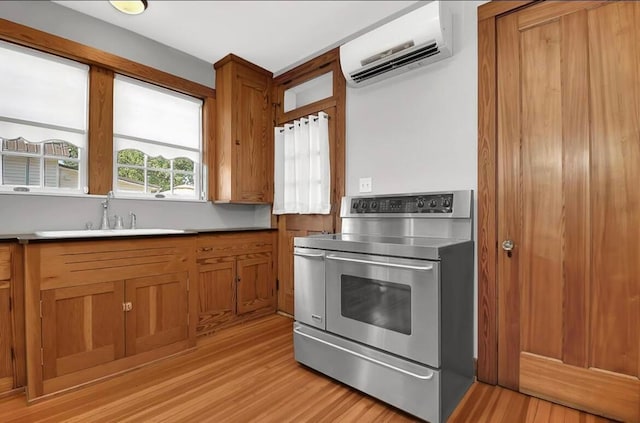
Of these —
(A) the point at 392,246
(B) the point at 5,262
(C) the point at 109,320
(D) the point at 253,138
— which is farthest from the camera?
(D) the point at 253,138

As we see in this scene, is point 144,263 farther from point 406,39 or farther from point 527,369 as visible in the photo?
point 527,369

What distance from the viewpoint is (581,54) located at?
64.8 inches

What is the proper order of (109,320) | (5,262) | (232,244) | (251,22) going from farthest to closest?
1. (232,244)
2. (251,22)
3. (109,320)
4. (5,262)

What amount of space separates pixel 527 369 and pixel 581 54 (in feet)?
5.91

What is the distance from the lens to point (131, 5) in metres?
2.08

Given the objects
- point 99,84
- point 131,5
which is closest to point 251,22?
point 131,5

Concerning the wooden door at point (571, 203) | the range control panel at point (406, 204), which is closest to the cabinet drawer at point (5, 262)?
the range control panel at point (406, 204)

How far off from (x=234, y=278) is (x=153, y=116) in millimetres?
1737

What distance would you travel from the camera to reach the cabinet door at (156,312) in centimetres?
209

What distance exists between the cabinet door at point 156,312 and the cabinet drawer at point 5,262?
2.02 ft

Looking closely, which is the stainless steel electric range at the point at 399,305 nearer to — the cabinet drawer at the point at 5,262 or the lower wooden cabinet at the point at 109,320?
the lower wooden cabinet at the point at 109,320

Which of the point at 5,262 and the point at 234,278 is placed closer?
the point at 5,262

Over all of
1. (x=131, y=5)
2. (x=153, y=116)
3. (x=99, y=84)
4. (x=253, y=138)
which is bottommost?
(x=253, y=138)

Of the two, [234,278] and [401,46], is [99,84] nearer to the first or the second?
[234,278]
